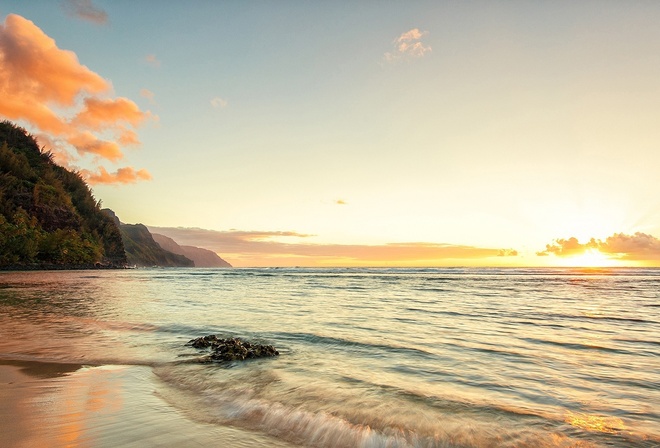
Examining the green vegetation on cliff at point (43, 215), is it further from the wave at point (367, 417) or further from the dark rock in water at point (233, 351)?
the wave at point (367, 417)

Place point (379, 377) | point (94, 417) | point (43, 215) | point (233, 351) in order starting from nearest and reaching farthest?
point (94, 417), point (379, 377), point (233, 351), point (43, 215)

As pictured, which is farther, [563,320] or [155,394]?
[563,320]

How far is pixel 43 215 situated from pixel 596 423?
134364 mm

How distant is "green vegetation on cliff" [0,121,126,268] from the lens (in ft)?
300

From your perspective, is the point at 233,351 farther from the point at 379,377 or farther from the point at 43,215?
the point at 43,215

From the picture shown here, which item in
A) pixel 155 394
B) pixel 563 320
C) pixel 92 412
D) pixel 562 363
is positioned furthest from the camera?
pixel 563 320

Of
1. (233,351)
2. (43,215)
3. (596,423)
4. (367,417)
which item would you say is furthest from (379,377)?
(43,215)

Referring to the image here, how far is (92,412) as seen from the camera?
19.3 feet

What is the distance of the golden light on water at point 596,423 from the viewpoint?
6098mm

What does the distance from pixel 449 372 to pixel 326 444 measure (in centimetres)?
489

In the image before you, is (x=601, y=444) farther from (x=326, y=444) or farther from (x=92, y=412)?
(x=92, y=412)

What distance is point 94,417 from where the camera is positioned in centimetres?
567

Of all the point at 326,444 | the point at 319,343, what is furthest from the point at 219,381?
the point at 319,343

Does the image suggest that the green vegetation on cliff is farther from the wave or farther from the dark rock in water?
the wave
